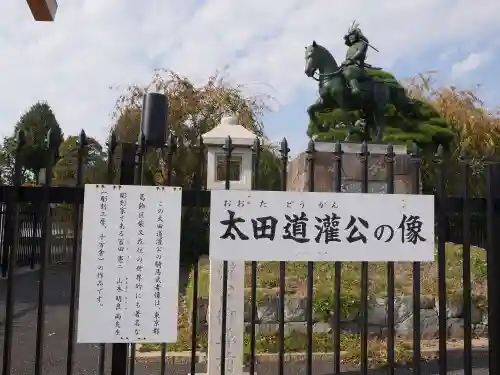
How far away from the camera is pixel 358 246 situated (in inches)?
108

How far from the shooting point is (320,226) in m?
2.72

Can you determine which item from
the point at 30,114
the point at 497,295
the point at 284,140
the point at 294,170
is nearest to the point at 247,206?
the point at 284,140

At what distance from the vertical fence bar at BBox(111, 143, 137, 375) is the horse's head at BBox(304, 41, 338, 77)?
26.1ft

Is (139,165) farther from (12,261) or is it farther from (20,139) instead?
(12,261)

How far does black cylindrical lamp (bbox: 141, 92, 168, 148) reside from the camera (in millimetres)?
2764

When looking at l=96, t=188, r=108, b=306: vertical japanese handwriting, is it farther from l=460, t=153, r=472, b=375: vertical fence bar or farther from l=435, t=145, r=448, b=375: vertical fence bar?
l=460, t=153, r=472, b=375: vertical fence bar

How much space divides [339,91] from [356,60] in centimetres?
72

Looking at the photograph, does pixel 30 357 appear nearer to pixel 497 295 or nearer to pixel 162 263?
pixel 162 263

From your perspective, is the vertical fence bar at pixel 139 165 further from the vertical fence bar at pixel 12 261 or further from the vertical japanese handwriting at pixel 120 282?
the vertical fence bar at pixel 12 261

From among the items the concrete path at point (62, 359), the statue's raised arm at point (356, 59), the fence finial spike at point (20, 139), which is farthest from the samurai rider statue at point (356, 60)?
the fence finial spike at point (20, 139)

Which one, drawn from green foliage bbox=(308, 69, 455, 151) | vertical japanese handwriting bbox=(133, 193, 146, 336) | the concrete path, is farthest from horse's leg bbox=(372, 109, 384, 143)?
vertical japanese handwriting bbox=(133, 193, 146, 336)

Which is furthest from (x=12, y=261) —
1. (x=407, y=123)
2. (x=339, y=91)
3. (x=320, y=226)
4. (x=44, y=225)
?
(x=407, y=123)

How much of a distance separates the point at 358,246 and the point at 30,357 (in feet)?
15.8

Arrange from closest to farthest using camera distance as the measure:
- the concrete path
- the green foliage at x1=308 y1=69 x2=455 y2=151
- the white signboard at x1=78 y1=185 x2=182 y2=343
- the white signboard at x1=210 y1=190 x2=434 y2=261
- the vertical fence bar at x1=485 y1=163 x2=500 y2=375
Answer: the white signboard at x1=78 y1=185 x2=182 y2=343, the white signboard at x1=210 y1=190 x2=434 y2=261, the vertical fence bar at x1=485 y1=163 x2=500 y2=375, the concrete path, the green foliage at x1=308 y1=69 x2=455 y2=151
